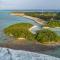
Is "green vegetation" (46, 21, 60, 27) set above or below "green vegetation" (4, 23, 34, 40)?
above

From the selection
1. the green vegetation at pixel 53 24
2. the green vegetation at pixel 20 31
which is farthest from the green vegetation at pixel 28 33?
the green vegetation at pixel 53 24

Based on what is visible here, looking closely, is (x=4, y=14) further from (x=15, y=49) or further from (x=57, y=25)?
(x=57, y=25)

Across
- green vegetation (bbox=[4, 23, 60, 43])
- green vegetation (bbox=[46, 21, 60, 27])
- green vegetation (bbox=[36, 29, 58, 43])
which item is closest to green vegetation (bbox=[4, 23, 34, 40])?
green vegetation (bbox=[4, 23, 60, 43])

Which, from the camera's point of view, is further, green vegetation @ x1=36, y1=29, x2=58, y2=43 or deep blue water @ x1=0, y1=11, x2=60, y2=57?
deep blue water @ x1=0, y1=11, x2=60, y2=57

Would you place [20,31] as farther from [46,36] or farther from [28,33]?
[46,36]

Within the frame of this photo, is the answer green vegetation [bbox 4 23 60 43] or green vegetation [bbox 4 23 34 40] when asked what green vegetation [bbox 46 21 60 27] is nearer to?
green vegetation [bbox 4 23 60 43]

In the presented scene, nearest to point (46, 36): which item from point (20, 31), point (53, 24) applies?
point (53, 24)
